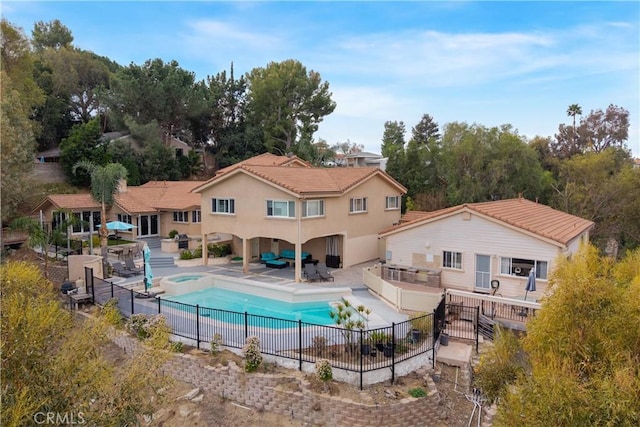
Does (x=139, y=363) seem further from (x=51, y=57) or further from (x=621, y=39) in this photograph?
(x=51, y=57)

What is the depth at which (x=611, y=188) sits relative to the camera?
129ft

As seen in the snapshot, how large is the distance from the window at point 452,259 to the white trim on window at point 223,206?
547 inches

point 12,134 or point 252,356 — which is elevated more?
point 12,134

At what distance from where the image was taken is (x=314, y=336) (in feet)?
55.9

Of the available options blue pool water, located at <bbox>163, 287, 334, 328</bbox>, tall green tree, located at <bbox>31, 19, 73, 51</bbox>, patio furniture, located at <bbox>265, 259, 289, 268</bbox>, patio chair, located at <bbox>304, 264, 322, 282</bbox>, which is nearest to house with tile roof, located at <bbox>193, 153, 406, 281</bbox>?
patio chair, located at <bbox>304, 264, 322, 282</bbox>

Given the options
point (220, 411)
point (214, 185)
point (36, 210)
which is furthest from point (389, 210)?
point (36, 210)

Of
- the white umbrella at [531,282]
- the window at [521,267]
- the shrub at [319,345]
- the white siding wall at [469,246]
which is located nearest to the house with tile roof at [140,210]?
the white siding wall at [469,246]

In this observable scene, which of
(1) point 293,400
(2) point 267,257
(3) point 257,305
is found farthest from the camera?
(2) point 267,257

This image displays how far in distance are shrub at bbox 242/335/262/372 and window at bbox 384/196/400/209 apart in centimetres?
2055

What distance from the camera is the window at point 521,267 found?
2156 cm

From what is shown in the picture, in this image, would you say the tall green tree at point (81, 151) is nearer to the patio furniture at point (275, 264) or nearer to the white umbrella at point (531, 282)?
the patio furniture at point (275, 264)

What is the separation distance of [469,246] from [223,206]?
16.2 metres

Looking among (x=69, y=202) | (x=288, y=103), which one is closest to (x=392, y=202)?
(x=69, y=202)

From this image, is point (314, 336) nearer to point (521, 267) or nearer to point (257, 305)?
point (257, 305)
